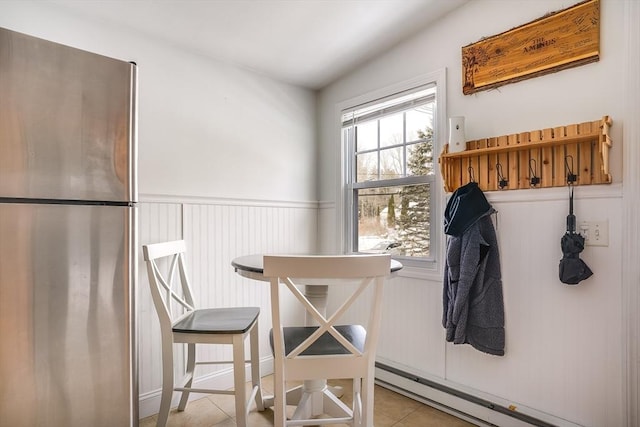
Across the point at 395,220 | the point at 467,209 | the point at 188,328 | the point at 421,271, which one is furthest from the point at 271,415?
the point at 467,209

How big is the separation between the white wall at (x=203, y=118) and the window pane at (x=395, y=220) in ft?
1.85

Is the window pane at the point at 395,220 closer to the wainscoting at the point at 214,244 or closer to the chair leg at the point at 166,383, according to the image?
the wainscoting at the point at 214,244

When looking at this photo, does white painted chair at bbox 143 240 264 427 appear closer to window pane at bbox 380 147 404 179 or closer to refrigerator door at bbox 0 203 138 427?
refrigerator door at bbox 0 203 138 427

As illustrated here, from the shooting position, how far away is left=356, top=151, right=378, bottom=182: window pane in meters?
2.66

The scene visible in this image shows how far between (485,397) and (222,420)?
1.51m

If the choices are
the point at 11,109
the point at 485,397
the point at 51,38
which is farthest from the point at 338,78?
the point at 485,397

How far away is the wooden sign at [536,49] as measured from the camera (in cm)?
158

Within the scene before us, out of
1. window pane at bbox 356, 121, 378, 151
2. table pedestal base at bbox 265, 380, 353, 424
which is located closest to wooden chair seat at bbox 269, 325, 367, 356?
table pedestal base at bbox 265, 380, 353, 424

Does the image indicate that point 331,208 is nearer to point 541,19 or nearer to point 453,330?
point 453,330

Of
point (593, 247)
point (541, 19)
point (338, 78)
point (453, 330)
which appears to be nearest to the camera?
point (593, 247)

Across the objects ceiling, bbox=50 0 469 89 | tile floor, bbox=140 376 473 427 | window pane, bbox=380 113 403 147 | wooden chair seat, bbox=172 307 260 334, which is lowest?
tile floor, bbox=140 376 473 427

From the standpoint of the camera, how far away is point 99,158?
3.71 feet

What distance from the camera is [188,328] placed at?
5.67 feet

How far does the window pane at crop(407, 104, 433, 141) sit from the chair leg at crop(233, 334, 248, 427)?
5.60 ft
